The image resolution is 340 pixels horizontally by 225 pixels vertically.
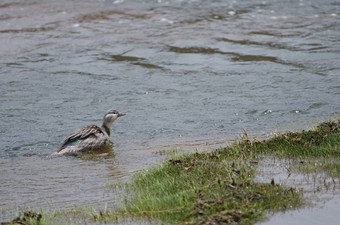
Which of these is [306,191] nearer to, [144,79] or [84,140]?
[84,140]

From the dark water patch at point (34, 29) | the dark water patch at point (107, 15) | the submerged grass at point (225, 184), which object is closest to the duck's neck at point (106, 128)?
the submerged grass at point (225, 184)

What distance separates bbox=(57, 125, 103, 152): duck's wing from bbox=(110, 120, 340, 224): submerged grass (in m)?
2.95

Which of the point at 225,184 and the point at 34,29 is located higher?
the point at 225,184

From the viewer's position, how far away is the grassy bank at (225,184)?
602cm

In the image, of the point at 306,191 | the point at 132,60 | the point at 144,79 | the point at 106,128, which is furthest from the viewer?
the point at 132,60

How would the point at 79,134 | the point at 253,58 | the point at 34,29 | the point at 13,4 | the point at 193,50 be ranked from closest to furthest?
the point at 79,134 < the point at 253,58 < the point at 193,50 < the point at 34,29 < the point at 13,4

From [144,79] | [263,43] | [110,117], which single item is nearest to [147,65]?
[144,79]

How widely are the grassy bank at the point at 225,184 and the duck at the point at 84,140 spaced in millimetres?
2867

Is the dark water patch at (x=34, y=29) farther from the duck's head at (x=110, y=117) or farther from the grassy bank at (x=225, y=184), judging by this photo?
the grassy bank at (x=225, y=184)

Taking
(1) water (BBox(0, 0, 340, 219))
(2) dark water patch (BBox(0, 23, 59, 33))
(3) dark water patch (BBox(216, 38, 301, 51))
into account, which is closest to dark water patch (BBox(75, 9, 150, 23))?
(1) water (BBox(0, 0, 340, 219))

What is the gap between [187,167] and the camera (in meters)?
7.39

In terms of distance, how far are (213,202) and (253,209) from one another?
1.39 ft

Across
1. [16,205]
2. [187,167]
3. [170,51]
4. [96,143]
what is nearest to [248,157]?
[187,167]

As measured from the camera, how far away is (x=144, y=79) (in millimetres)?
14484
